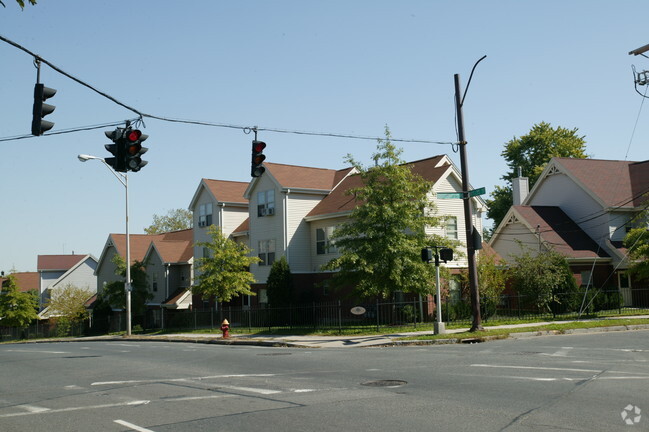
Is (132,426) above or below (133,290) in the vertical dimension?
below

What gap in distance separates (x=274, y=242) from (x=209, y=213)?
329 inches

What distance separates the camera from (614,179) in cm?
4469

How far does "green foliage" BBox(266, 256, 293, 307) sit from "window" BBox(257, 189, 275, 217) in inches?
170

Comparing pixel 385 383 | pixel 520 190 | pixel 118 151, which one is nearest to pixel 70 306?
pixel 520 190

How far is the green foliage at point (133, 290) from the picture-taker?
5125 cm

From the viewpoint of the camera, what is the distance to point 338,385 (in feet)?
39.5

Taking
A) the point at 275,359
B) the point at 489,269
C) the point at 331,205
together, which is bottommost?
the point at 275,359

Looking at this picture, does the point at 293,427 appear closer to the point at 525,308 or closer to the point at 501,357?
the point at 501,357

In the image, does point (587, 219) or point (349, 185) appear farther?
point (587, 219)

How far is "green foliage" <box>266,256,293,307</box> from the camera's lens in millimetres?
38469

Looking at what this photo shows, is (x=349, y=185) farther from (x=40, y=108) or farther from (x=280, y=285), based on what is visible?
(x=40, y=108)

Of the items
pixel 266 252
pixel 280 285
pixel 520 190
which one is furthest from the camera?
pixel 520 190

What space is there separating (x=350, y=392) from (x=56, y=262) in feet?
252

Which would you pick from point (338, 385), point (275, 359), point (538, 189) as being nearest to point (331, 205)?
point (538, 189)
